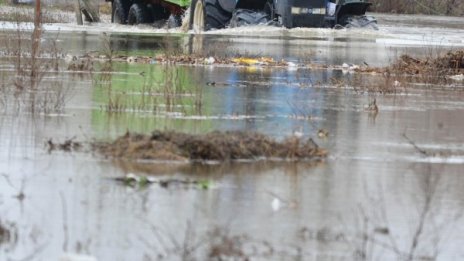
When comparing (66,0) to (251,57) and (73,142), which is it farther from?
(73,142)

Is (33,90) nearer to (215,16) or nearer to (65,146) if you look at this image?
(65,146)

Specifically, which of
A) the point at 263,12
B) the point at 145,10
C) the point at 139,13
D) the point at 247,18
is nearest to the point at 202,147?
the point at 247,18

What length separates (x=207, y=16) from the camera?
40.8 meters

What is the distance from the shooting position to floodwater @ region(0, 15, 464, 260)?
783 cm

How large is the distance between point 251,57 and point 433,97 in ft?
26.3

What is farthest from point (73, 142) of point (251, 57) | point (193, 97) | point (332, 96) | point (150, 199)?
point (251, 57)

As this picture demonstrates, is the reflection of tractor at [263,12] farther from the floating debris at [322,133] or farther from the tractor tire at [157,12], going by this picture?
the floating debris at [322,133]

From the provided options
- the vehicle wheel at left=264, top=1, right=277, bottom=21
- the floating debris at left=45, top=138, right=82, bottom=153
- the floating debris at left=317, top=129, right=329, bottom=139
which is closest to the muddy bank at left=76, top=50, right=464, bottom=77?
the floating debris at left=317, top=129, right=329, bottom=139

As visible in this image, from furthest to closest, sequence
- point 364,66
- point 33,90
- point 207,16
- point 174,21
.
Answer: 1. point 174,21
2. point 207,16
3. point 364,66
4. point 33,90

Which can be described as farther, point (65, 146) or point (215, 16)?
point (215, 16)

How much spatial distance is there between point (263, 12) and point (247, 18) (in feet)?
4.33

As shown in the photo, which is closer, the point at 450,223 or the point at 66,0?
the point at 450,223

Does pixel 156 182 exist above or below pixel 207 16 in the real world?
below

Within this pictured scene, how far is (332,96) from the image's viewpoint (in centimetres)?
1816
